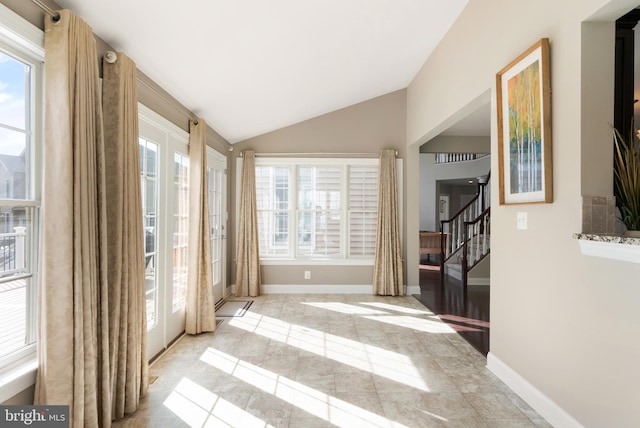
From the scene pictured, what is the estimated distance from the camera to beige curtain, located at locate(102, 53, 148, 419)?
2.15 meters

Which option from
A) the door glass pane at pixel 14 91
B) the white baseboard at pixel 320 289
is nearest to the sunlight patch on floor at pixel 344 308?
the white baseboard at pixel 320 289

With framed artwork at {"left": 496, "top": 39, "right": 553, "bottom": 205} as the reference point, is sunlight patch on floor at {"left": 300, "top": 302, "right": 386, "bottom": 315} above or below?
below

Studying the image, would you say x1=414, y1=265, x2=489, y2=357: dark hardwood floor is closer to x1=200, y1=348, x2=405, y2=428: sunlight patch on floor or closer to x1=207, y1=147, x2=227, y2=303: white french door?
x1=200, y1=348, x2=405, y2=428: sunlight patch on floor

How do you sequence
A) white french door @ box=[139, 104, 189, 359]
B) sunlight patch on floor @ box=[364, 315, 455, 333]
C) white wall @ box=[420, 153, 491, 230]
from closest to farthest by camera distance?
1. white french door @ box=[139, 104, 189, 359]
2. sunlight patch on floor @ box=[364, 315, 455, 333]
3. white wall @ box=[420, 153, 491, 230]

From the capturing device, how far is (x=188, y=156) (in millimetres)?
3836

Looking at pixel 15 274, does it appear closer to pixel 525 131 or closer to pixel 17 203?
pixel 17 203

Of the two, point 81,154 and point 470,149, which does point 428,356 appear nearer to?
point 81,154

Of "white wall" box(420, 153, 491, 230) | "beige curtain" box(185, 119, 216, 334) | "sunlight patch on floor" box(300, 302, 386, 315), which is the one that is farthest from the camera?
"white wall" box(420, 153, 491, 230)

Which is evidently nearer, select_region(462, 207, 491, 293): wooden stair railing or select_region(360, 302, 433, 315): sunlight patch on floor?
select_region(360, 302, 433, 315): sunlight patch on floor

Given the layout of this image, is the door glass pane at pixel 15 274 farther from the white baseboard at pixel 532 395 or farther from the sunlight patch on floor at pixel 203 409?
the white baseboard at pixel 532 395

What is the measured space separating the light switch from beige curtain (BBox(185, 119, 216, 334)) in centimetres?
303

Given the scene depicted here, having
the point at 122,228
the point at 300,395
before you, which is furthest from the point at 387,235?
the point at 122,228

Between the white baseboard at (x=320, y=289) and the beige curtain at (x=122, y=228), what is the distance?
3364 millimetres

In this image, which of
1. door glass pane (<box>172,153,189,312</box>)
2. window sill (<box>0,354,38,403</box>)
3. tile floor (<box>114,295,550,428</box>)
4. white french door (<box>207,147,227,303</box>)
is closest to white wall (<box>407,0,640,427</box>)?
tile floor (<box>114,295,550,428</box>)
